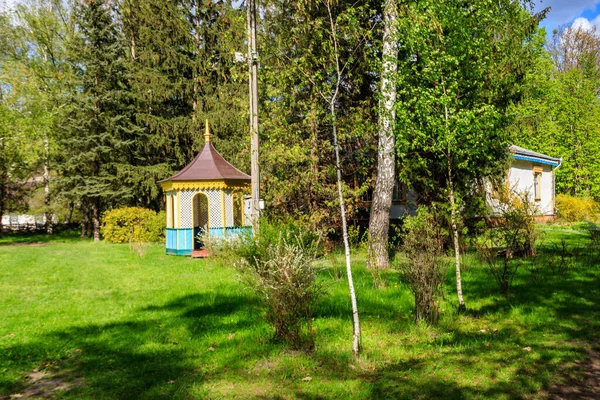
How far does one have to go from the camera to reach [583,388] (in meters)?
3.81

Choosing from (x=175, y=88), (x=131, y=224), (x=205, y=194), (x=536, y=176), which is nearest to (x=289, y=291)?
(x=205, y=194)

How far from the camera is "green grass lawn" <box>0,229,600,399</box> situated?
4121 mm

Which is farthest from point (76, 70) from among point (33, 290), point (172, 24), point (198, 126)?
point (33, 290)

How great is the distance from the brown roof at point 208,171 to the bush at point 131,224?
241 inches

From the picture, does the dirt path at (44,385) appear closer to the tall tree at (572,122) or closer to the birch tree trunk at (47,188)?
the birch tree trunk at (47,188)

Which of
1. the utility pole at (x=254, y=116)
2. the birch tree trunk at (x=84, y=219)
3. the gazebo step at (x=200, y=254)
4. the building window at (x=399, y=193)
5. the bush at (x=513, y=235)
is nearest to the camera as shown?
the bush at (x=513, y=235)

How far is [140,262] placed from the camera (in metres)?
13.5

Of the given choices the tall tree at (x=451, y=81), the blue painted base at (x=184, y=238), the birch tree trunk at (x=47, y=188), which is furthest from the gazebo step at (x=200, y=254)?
the birch tree trunk at (x=47, y=188)

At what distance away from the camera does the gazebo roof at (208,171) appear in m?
15.6

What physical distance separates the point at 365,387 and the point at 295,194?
1039 cm

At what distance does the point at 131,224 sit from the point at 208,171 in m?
7.63

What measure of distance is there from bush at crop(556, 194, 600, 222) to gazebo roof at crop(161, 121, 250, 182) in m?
16.7

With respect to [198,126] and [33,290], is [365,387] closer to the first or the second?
[33,290]

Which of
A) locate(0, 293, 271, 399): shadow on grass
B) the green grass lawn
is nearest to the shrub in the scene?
the green grass lawn
